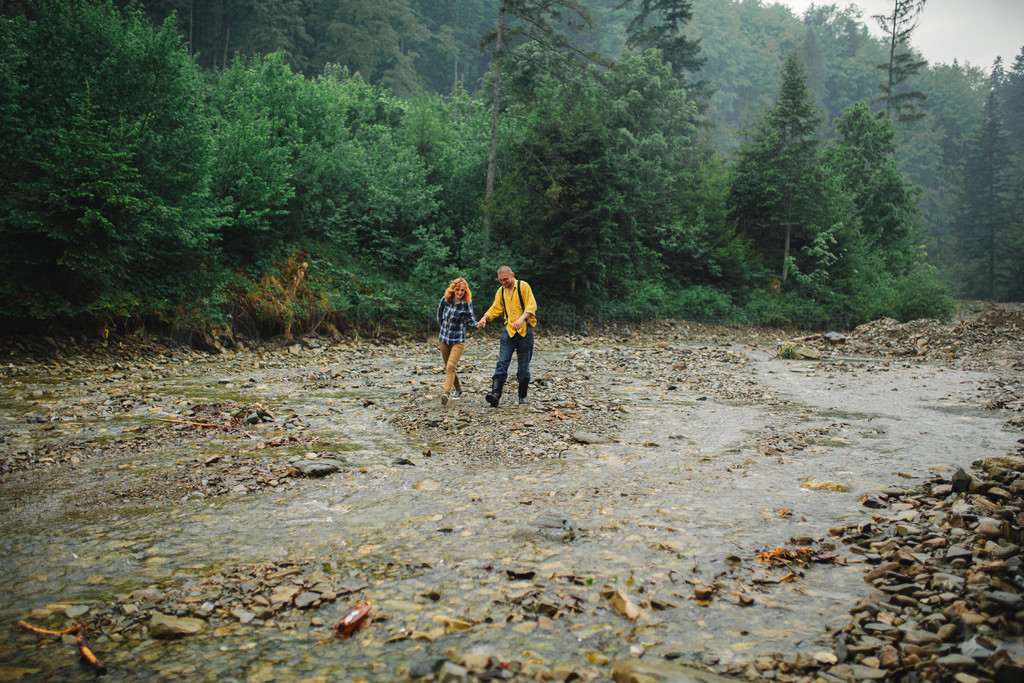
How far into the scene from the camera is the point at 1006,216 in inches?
2292

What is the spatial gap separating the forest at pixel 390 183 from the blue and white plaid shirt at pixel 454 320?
8474mm

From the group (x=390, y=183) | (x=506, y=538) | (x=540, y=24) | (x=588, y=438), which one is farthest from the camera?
(x=390, y=183)

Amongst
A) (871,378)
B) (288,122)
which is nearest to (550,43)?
(288,122)

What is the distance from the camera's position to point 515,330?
10.3m

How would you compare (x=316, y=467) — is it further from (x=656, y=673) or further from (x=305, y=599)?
(x=656, y=673)

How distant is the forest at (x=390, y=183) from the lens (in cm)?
1427

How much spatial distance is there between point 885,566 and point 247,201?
20.2 meters

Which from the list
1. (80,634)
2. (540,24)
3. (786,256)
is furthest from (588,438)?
(786,256)

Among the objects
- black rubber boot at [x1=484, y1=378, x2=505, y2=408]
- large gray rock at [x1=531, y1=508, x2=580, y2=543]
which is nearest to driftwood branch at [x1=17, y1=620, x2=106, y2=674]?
large gray rock at [x1=531, y1=508, x2=580, y2=543]

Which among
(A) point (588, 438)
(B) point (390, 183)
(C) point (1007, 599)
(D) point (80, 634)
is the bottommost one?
(D) point (80, 634)

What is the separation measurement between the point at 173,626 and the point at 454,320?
7796 millimetres

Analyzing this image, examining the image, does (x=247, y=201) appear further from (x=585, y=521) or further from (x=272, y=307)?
(x=585, y=521)

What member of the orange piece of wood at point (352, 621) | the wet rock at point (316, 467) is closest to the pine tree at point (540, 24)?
the wet rock at point (316, 467)

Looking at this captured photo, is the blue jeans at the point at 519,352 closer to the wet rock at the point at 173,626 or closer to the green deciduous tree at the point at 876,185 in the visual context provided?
the wet rock at the point at 173,626
